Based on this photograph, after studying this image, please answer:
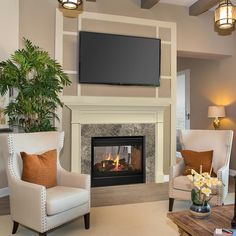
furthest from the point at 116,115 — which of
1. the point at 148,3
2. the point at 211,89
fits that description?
the point at 211,89

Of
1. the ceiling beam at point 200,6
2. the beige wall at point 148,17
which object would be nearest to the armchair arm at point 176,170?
the beige wall at point 148,17

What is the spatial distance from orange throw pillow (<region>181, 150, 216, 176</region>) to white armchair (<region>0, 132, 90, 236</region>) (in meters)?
1.43

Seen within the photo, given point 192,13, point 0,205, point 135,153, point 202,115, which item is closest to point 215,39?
point 192,13

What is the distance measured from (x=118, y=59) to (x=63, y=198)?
2.82 m

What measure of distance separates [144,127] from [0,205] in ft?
8.69

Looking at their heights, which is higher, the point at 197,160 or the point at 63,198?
the point at 197,160

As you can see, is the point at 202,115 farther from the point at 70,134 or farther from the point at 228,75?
the point at 70,134

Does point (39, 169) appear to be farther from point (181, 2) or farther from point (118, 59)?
point (181, 2)

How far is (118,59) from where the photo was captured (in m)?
4.80

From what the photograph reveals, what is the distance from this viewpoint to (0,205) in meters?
3.80

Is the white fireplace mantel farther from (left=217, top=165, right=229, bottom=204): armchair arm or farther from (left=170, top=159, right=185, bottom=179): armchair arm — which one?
(left=217, top=165, right=229, bottom=204): armchair arm

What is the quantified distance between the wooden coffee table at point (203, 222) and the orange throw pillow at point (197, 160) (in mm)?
1209

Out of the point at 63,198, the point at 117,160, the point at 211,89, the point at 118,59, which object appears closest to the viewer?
the point at 63,198

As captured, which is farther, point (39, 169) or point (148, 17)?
point (148, 17)
